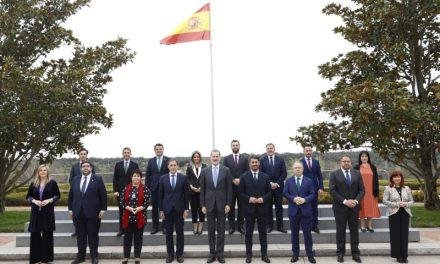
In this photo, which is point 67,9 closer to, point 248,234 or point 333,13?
point 333,13

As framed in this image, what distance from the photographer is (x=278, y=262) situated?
9.02 metres

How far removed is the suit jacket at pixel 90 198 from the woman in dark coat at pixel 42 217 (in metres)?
0.40

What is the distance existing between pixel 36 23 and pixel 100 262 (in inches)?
428

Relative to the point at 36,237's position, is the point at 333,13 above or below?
above

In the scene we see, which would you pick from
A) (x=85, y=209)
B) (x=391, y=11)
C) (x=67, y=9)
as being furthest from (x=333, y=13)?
(x=85, y=209)

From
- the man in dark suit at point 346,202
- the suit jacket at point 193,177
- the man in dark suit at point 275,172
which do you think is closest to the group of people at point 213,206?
the man in dark suit at point 346,202

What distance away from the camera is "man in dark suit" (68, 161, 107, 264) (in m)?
8.96

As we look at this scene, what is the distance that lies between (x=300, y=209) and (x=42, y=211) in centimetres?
488

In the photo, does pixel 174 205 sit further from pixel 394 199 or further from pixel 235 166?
pixel 394 199

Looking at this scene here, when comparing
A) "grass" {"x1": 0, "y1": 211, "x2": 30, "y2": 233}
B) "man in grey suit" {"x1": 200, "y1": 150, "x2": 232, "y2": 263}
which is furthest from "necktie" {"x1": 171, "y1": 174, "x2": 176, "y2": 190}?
"grass" {"x1": 0, "y1": 211, "x2": 30, "y2": 233}

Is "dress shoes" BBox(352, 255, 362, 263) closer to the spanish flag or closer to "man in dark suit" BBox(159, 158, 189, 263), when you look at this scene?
"man in dark suit" BBox(159, 158, 189, 263)

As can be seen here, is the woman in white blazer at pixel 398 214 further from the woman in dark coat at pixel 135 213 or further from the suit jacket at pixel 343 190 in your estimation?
the woman in dark coat at pixel 135 213

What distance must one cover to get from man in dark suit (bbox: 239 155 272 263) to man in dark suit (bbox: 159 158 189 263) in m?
1.15

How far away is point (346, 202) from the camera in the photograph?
8914 millimetres
